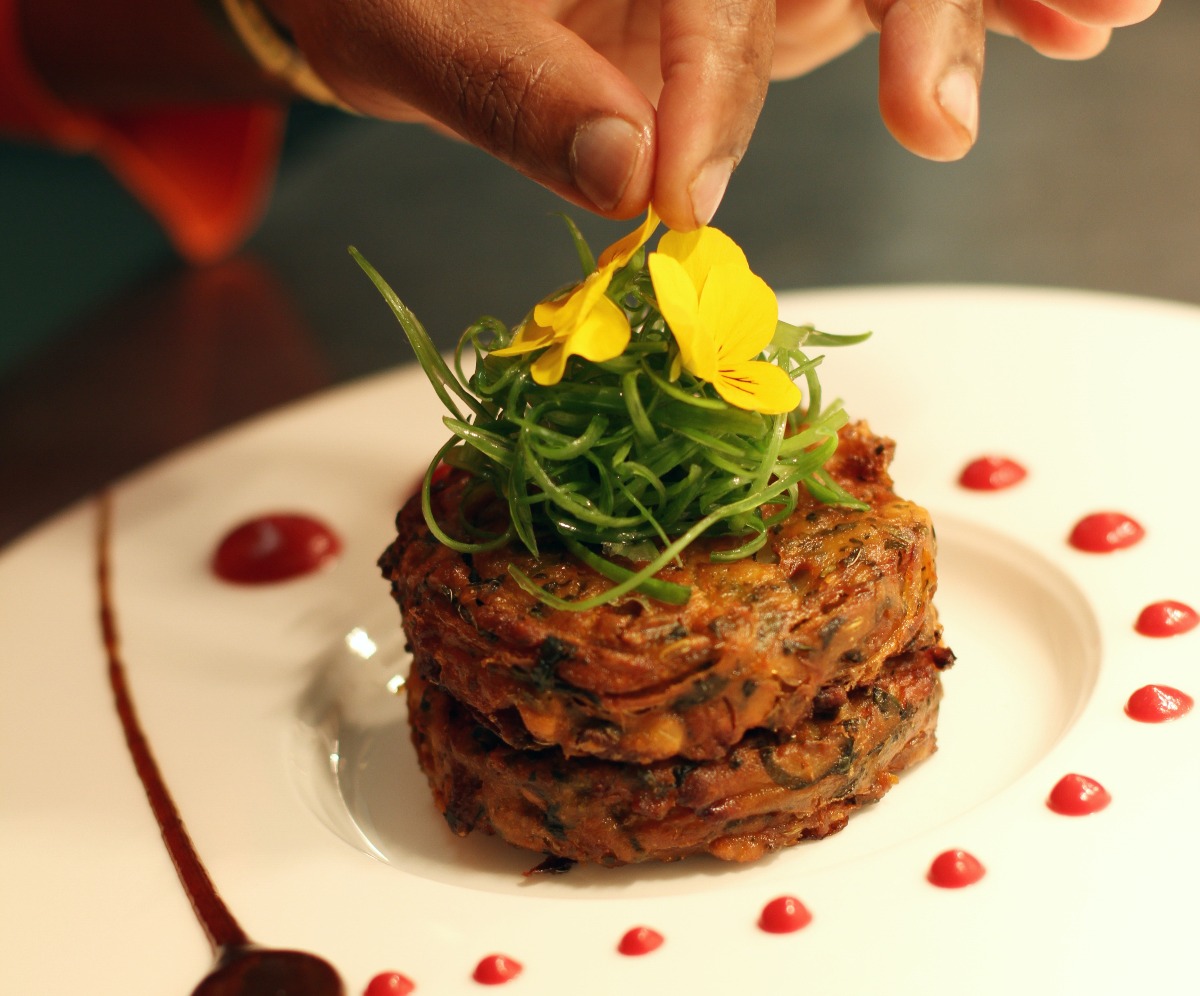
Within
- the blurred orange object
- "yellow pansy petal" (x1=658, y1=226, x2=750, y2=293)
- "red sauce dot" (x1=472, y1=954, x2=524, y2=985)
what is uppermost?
the blurred orange object

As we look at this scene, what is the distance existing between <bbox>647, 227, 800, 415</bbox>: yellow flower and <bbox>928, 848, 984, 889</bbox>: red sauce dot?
0.93 m

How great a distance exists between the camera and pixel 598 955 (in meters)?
2.53

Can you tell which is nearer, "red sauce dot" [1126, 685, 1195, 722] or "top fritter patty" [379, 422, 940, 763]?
"top fritter patty" [379, 422, 940, 763]

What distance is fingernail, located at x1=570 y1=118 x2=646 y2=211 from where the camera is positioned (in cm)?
247

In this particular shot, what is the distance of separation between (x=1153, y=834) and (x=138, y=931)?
2.01 m

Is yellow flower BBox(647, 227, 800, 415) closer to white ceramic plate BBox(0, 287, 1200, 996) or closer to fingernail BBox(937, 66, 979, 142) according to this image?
fingernail BBox(937, 66, 979, 142)

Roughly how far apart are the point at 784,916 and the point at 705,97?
158cm

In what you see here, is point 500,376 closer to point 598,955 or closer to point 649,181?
point 649,181

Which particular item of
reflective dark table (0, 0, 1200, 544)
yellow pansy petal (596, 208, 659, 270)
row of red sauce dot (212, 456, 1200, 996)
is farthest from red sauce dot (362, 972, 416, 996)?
reflective dark table (0, 0, 1200, 544)

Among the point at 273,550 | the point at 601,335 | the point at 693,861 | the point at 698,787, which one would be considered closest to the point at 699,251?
the point at 601,335

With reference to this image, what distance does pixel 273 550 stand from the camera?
3928 mm

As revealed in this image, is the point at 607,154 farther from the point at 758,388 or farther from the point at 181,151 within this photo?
the point at 181,151

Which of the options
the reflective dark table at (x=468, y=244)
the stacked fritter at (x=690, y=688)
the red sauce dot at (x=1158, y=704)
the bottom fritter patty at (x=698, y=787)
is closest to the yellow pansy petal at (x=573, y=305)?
the stacked fritter at (x=690, y=688)

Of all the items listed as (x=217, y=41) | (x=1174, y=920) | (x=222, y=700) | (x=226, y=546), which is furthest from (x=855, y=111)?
(x=1174, y=920)
